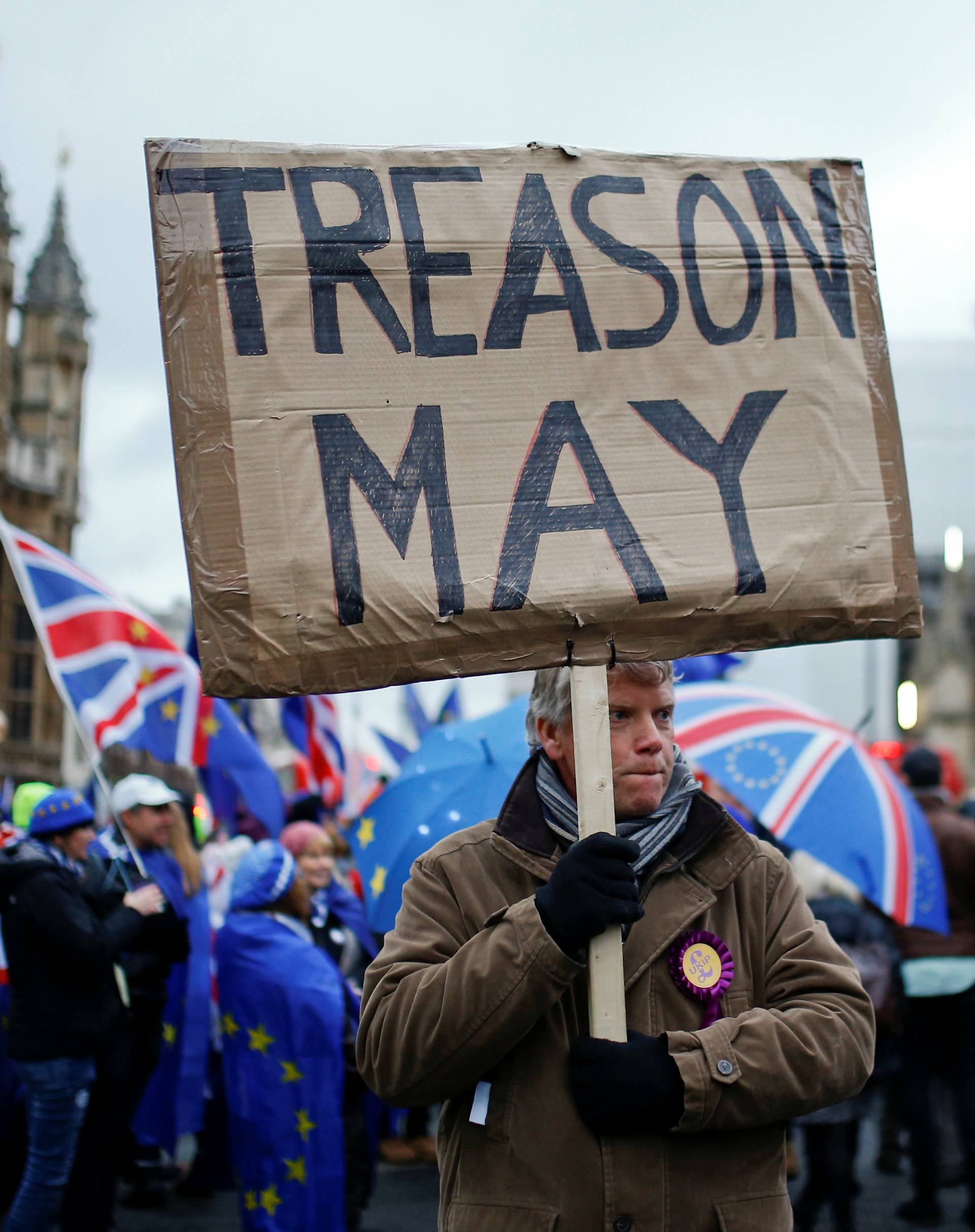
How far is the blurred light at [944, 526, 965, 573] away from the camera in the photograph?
15.2 meters

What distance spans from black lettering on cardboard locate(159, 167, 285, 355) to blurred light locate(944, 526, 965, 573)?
536 inches

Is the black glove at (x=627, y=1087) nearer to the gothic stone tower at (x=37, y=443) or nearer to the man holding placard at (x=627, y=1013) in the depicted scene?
the man holding placard at (x=627, y=1013)

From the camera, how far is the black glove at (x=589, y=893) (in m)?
2.26

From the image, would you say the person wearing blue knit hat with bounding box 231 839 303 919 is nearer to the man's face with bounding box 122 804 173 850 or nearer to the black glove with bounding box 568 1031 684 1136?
the man's face with bounding box 122 804 173 850

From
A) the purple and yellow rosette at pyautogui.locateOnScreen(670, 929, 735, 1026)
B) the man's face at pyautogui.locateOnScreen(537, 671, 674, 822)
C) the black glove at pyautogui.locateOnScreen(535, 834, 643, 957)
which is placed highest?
the man's face at pyautogui.locateOnScreen(537, 671, 674, 822)

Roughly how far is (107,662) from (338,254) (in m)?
4.28

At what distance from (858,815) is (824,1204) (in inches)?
93.7

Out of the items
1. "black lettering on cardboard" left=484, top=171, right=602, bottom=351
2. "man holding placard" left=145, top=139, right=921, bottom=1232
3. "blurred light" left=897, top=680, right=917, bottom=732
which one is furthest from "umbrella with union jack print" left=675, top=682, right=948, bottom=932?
"blurred light" left=897, top=680, right=917, bottom=732

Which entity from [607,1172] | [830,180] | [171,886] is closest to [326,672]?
[607,1172]

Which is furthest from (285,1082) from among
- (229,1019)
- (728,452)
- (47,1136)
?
(728,452)

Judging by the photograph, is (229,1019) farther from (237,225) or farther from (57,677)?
(237,225)

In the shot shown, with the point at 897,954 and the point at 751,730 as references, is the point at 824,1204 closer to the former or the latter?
the point at 897,954

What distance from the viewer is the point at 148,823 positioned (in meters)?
6.26

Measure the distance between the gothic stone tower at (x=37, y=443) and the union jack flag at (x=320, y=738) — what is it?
24.5 metres
